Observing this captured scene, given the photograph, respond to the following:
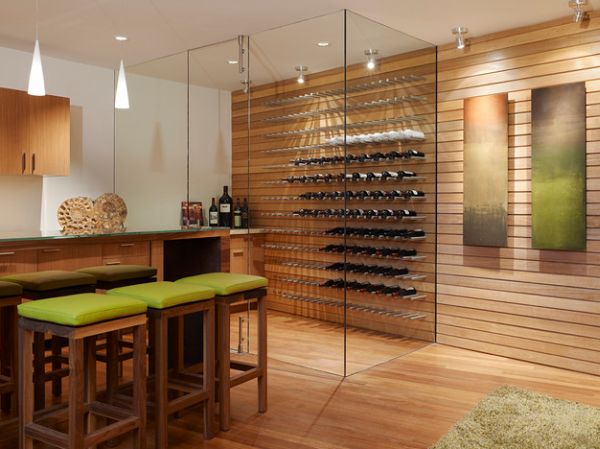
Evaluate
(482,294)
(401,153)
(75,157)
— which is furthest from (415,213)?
(75,157)

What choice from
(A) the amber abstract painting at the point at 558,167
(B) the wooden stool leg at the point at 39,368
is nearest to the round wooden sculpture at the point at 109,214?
(B) the wooden stool leg at the point at 39,368

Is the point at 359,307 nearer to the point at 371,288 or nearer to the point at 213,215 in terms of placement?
the point at 371,288

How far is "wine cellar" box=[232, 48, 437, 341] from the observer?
4.21 metres

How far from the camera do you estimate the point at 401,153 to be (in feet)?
15.1

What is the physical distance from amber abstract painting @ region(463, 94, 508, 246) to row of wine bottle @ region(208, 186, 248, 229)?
1.78m

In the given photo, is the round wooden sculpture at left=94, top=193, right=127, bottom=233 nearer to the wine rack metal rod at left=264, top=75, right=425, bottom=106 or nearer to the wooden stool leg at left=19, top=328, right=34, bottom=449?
the wooden stool leg at left=19, top=328, right=34, bottom=449

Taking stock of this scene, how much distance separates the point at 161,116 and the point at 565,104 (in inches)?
135

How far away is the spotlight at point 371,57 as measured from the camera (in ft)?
13.6

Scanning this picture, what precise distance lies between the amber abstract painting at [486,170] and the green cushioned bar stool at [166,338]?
2.52 metres

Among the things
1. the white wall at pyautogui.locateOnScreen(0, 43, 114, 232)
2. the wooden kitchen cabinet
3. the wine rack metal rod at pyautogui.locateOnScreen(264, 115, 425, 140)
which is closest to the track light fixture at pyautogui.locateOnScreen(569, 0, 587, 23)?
the wine rack metal rod at pyautogui.locateOnScreen(264, 115, 425, 140)

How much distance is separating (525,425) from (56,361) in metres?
2.68

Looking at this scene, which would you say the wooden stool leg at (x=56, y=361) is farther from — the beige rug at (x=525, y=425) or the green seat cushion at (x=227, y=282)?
the beige rug at (x=525, y=425)

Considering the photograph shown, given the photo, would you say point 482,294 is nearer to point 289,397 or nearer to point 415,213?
point 415,213

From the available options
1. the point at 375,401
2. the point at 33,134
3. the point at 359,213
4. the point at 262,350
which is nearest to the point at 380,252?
the point at 359,213
